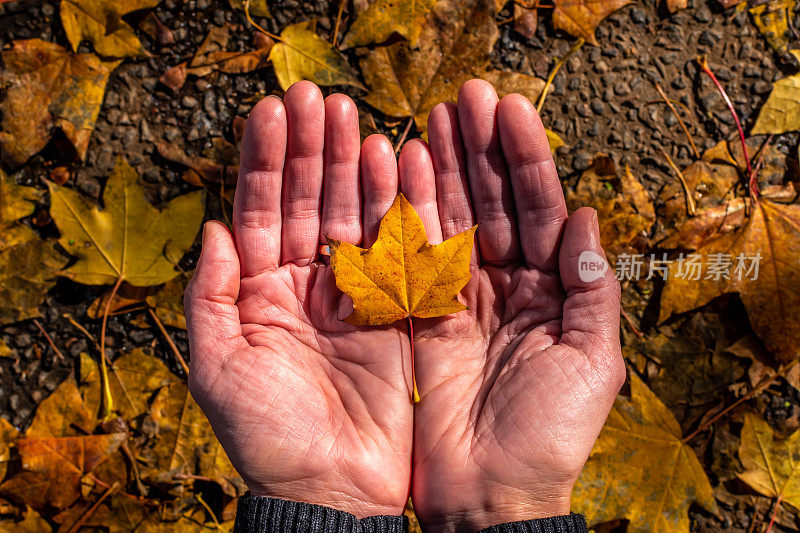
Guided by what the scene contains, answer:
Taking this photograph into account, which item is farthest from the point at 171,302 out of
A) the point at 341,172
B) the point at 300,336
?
the point at 341,172

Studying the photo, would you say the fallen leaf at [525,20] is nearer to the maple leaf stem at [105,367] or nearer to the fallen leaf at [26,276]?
the maple leaf stem at [105,367]

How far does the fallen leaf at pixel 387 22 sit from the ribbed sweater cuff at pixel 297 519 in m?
1.84

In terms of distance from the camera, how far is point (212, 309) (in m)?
1.75

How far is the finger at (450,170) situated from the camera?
197 cm

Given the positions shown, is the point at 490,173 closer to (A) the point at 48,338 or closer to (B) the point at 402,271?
(B) the point at 402,271

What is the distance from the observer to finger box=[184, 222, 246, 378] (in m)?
1.73

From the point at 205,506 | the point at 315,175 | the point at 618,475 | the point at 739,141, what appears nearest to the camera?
the point at 315,175

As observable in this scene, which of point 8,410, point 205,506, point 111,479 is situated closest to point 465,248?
point 205,506

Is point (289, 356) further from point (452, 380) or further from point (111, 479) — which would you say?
point (111, 479)

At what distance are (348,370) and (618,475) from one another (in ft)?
3.97

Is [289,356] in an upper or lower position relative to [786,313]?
upper

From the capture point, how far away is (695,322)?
247 cm

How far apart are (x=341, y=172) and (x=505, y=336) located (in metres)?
0.79

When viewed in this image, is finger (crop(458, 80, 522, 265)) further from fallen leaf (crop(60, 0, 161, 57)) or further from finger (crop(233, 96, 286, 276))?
fallen leaf (crop(60, 0, 161, 57))
